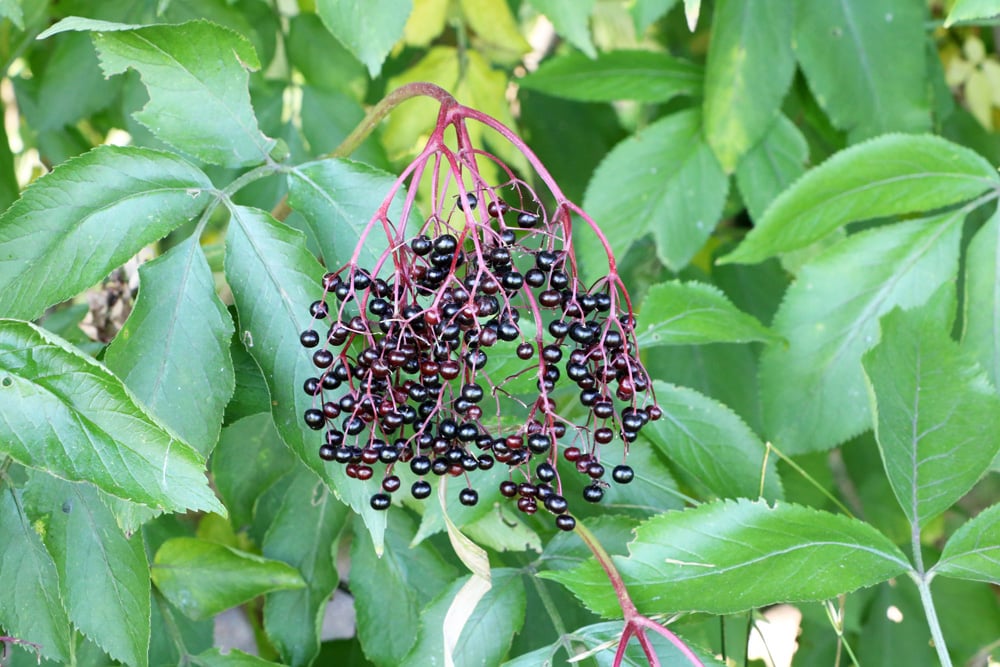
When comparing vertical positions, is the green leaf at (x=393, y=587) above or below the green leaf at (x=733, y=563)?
below

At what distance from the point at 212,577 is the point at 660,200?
2.96 feet

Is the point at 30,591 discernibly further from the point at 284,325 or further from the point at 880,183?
the point at 880,183

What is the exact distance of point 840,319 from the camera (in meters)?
1.36

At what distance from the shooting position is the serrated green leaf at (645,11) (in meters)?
1.53

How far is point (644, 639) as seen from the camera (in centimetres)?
95

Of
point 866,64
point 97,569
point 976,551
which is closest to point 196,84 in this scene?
point 97,569

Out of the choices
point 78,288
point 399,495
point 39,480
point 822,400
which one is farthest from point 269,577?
point 822,400

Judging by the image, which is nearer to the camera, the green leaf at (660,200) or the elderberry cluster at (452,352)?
the elderberry cluster at (452,352)

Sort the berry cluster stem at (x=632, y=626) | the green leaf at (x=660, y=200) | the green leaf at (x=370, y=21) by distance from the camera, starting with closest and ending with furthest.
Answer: the berry cluster stem at (x=632, y=626) → the green leaf at (x=370, y=21) → the green leaf at (x=660, y=200)

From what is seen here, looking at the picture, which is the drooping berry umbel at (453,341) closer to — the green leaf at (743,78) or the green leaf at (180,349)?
the green leaf at (180,349)

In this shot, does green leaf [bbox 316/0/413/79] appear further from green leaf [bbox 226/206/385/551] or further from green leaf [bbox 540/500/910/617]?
green leaf [bbox 540/500/910/617]

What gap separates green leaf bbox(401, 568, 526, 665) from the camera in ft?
3.51

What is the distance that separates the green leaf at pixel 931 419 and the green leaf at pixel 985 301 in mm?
247

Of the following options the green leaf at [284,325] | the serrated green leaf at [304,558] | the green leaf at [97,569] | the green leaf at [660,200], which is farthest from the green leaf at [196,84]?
the green leaf at [660,200]
